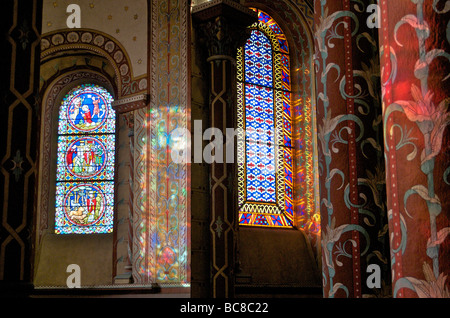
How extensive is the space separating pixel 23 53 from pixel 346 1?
2.04m

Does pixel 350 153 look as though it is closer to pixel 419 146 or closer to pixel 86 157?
pixel 419 146

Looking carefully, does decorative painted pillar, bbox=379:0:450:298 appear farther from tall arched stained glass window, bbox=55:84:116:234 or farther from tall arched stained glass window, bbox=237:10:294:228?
tall arched stained glass window, bbox=55:84:116:234

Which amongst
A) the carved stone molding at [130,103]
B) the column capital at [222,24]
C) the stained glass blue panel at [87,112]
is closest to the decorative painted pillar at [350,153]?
the column capital at [222,24]

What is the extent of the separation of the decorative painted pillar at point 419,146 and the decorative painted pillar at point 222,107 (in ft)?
23.1

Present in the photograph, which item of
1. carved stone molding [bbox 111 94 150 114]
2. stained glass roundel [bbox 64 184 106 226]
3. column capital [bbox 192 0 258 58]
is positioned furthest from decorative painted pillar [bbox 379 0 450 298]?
stained glass roundel [bbox 64 184 106 226]

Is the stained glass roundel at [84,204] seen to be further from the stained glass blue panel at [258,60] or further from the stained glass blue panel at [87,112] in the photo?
the stained glass blue panel at [258,60]

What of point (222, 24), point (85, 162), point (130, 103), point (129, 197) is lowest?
point (129, 197)

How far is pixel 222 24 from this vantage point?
31.1 feet

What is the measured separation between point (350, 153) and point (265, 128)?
8.37 meters

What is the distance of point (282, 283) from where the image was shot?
10.5 metres

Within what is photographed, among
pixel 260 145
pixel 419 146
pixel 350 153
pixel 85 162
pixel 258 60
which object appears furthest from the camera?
pixel 258 60

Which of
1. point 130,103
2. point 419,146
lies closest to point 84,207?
point 130,103
